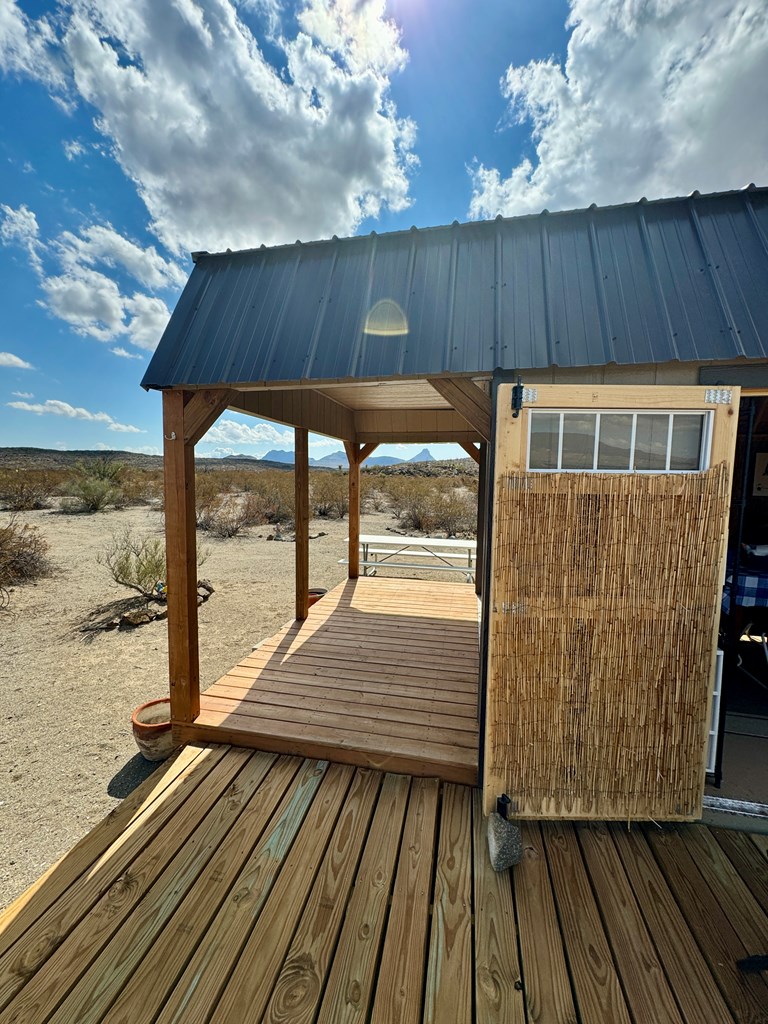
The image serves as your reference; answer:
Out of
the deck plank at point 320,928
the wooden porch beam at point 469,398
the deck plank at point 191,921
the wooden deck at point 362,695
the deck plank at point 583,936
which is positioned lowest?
the deck plank at point 191,921

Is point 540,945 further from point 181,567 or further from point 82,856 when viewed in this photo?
point 181,567

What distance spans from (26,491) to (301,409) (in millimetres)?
14001

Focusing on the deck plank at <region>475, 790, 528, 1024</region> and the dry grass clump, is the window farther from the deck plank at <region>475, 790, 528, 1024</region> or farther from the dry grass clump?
the dry grass clump

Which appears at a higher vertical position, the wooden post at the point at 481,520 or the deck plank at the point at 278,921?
the wooden post at the point at 481,520

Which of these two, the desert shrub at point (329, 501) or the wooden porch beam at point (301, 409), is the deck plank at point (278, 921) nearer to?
the wooden porch beam at point (301, 409)

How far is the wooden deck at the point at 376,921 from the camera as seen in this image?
4.25 feet

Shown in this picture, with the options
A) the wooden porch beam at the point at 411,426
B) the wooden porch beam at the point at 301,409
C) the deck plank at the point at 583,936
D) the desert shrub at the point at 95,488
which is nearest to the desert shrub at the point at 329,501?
the desert shrub at the point at 95,488

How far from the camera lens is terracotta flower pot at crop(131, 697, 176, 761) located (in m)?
2.75

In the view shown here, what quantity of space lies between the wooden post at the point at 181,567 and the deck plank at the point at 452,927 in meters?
1.78

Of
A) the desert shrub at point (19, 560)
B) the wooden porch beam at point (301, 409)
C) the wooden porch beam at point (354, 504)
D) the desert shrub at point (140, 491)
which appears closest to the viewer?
the wooden porch beam at point (301, 409)

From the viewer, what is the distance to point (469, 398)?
81.8 inches

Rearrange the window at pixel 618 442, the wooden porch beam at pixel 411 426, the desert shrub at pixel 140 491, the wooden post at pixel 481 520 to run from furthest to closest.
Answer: the desert shrub at pixel 140 491 < the wooden porch beam at pixel 411 426 < the wooden post at pixel 481 520 < the window at pixel 618 442

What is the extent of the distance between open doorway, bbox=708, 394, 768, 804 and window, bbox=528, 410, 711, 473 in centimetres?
33

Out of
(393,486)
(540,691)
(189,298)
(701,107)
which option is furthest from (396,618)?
(393,486)
